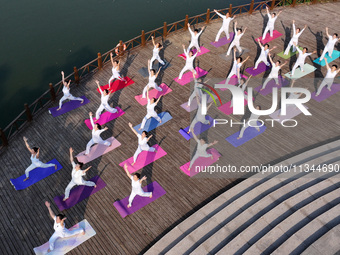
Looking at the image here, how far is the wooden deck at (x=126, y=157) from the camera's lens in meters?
11.4

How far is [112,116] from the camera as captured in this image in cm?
1611

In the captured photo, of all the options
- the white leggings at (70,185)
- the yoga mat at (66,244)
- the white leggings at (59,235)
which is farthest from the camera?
the white leggings at (70,185)

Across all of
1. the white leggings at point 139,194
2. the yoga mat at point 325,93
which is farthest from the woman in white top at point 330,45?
the white leggings at point 139,194

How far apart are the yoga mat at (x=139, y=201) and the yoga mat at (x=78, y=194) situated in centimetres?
115

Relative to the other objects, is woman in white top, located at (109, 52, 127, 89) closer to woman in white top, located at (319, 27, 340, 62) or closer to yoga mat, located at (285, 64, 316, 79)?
yoga mat, located at (285, 64, 316, 79)

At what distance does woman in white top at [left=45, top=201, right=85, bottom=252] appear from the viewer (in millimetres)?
9994

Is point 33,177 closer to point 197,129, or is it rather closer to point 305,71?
point 197,129

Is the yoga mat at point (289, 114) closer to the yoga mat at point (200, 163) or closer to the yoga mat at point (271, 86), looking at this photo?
the yoga mat at point (271, 86)

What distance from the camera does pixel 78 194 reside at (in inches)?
491

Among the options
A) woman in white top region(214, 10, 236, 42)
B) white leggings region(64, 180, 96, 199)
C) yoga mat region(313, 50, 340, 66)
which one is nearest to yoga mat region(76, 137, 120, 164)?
white leggings region(64, 180, 96, 199)

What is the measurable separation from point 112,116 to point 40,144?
3.70m

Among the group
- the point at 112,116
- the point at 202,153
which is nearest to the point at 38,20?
the point at 112,116

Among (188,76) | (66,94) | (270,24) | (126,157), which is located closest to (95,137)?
(126,157)

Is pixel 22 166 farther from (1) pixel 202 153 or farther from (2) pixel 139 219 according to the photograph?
(1) pixel 202 153
